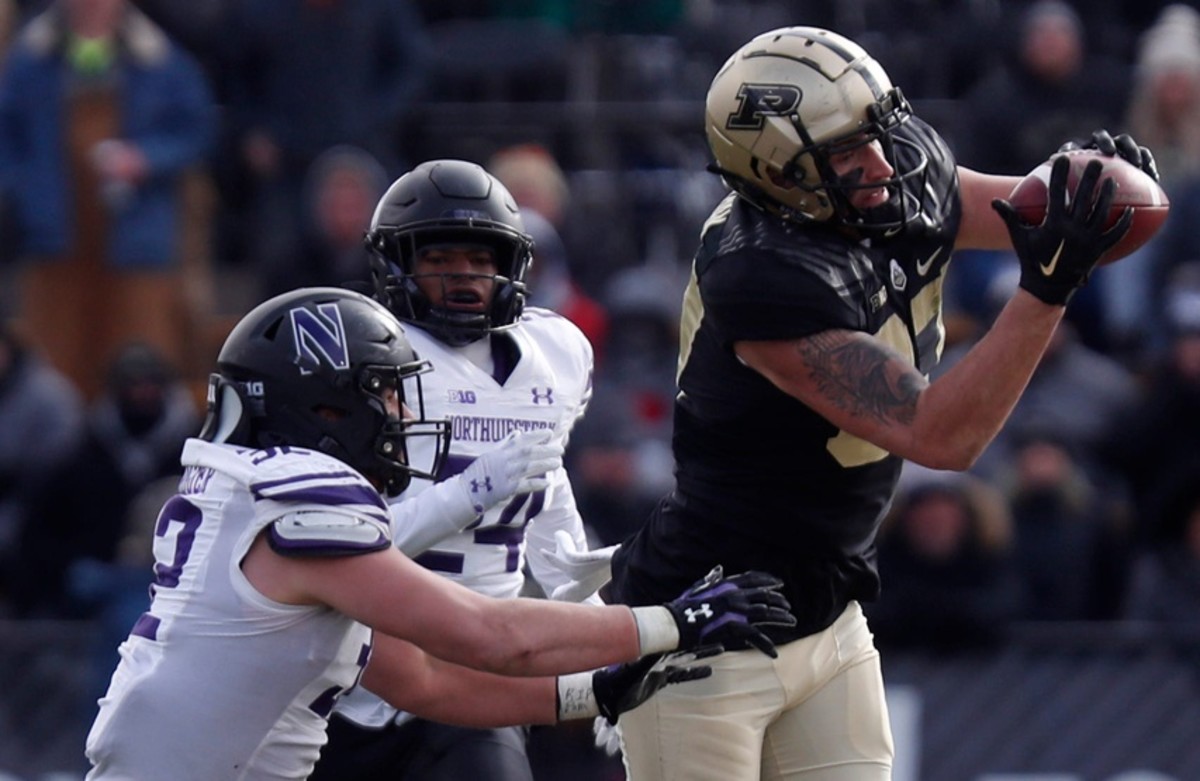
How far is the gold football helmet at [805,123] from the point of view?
15.4 feet

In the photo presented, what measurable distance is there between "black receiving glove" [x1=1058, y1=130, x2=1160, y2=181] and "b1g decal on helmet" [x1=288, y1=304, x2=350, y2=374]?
1.39 meters

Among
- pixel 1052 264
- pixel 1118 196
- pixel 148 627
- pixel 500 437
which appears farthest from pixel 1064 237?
pixel 148 627

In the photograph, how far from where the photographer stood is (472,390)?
5.25 metres

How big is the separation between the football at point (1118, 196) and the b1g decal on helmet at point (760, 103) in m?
0.46

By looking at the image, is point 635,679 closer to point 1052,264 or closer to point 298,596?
point 298,596

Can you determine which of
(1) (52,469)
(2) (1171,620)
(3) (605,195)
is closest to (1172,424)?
(2) (1171,620)

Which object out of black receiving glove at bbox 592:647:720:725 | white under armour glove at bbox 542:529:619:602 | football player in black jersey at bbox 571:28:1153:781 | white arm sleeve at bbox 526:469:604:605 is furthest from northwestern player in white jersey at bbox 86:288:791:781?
white arm sleeve at bbox 526:469:604:605

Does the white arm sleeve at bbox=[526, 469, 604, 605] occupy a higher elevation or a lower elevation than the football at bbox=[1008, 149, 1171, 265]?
lower

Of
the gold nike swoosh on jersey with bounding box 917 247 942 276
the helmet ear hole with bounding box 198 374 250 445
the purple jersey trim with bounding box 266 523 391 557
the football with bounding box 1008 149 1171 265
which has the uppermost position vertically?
the football with bounding box 1008 149 1171 265

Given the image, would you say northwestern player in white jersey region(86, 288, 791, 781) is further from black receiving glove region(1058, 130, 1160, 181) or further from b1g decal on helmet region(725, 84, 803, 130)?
black receiving glove region(1058, 130, 1160, 181)

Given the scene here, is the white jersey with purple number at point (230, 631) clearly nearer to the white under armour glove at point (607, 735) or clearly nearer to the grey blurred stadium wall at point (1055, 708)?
the white under armour glove at point (607, 735)

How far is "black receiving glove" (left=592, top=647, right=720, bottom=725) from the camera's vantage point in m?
4.46

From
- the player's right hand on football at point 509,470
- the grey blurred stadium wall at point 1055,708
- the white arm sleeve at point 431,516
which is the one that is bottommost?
the grey blurred stadium wall at point 1055,708

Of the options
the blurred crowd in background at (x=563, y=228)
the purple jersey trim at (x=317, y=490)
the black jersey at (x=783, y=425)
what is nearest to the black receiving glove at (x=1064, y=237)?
the black jersey at (x=783, y=425)
